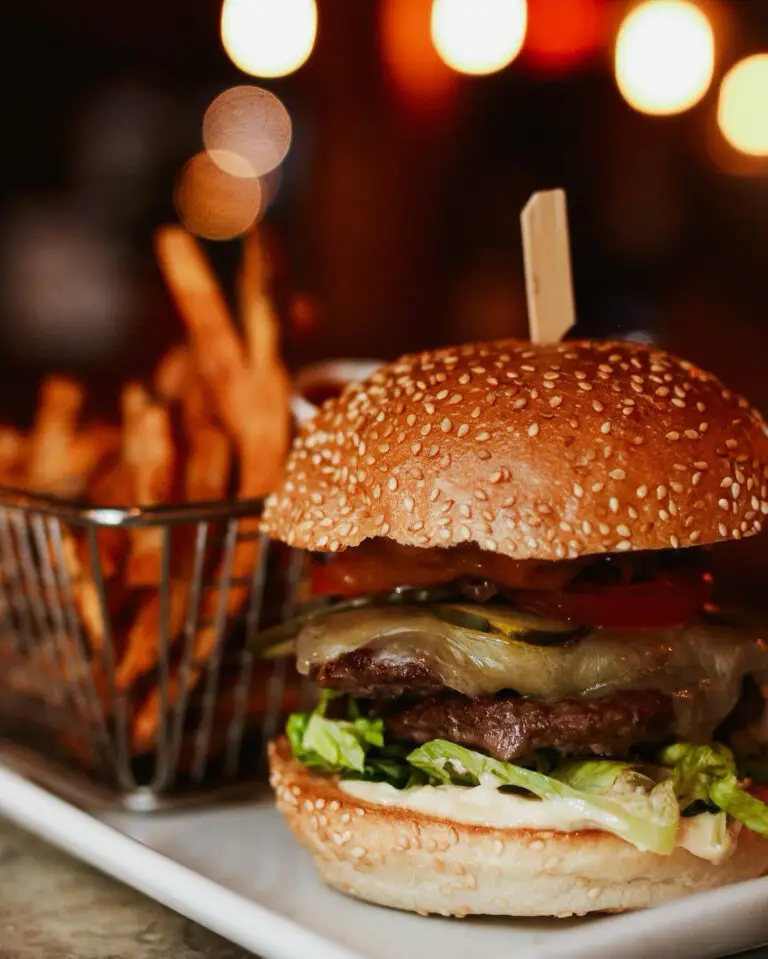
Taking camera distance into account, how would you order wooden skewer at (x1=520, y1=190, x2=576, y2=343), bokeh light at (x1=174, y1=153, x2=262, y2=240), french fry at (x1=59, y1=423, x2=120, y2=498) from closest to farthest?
wooden skewer at (x1=520, y1=190, x2=576, y2=343)
french fry at (x1=59, y1=423, x2=120, y2=498)
bokeh light at (x1=174, y1=153, x2=262, y2=240)

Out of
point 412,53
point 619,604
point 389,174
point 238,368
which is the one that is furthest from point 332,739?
point 412,53

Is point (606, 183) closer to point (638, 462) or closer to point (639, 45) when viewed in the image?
point (639, 45)

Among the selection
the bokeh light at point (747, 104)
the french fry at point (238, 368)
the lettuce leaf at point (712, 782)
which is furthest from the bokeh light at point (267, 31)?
the lettuce leaf at point (712, 782)

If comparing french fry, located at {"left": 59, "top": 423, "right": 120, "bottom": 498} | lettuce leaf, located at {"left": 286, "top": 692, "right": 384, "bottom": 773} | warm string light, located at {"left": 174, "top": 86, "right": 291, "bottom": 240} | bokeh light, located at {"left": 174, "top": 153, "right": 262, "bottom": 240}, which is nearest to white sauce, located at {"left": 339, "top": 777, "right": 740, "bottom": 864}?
lettuce leaf, located at {"left": 286, "top": 692, "right": 384, "bottom": 773}

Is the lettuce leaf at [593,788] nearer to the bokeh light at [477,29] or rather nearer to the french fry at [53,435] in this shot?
the french fry at [53,435]

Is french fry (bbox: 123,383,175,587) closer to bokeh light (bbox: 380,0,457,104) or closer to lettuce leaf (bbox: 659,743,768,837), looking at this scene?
lettuce leaf (bbox: 659,743,768,837)

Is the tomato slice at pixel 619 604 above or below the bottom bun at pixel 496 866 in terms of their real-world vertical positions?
above

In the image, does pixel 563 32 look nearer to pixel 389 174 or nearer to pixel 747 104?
pixel 747 104

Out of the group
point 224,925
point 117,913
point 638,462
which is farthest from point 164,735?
point 638,462
